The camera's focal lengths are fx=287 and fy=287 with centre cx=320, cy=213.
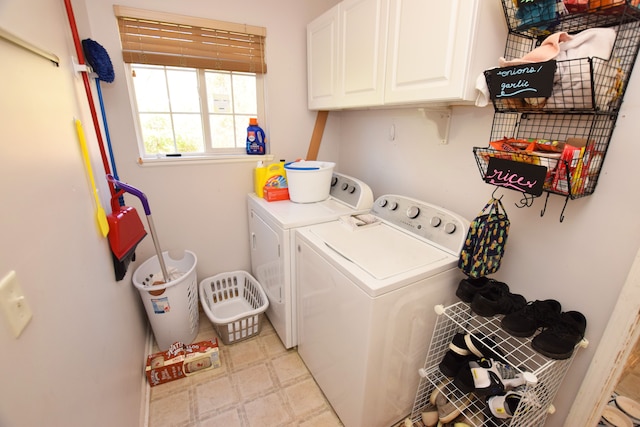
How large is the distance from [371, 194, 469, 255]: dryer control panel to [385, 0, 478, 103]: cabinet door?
0.56 metres

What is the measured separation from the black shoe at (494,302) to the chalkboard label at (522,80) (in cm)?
75

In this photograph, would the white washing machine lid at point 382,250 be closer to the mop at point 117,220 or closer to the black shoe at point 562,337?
the black shoe at point 562,337

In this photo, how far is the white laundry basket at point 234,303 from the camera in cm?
195

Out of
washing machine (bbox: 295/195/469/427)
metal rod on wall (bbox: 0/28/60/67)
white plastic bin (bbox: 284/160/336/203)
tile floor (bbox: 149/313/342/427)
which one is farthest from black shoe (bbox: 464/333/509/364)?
metal rod on wall (bbox: 0/28/60/67)

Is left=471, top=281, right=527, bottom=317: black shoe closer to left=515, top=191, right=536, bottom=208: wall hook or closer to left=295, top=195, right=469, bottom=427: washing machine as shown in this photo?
left=295, top=195, right=469, bottom=427: washing machine

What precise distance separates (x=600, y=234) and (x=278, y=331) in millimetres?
1799

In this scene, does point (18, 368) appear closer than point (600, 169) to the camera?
Yes

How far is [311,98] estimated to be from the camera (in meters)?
2.16

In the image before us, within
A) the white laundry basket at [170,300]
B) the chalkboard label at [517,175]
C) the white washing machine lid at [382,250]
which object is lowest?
the white laundry basket at [170,300]

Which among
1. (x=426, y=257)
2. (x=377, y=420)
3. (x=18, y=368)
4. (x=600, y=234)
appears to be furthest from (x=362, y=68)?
(x=377, y=420)

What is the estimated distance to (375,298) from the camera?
1.07 meters

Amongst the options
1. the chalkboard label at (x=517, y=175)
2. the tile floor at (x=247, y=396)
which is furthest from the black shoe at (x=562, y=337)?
the tile floor at (x=247, y=396)

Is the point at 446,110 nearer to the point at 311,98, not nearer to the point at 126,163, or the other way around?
the point at 311,98

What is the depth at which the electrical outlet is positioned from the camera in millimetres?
521
